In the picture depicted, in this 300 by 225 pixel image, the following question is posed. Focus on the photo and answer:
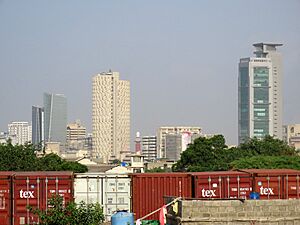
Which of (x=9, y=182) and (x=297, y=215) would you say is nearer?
(x=297, y=215)

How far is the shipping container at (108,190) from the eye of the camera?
35494 millimetres

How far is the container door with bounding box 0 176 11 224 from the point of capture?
3431 cm

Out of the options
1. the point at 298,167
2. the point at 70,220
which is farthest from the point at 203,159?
the point at 70,220

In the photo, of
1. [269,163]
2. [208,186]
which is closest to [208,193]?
[208,186]

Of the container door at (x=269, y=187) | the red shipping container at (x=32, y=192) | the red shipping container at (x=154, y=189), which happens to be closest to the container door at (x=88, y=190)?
the red shipping container at (x=32, y=192)

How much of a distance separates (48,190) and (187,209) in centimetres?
1054

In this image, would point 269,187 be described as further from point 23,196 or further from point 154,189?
point 23,196

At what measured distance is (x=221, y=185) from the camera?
117 feet

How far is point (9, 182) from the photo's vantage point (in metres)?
34.5

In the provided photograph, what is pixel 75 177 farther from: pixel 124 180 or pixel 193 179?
pixel 193 179

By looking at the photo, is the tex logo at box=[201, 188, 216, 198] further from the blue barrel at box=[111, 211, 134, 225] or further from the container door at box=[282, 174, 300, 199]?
the blue barrel at box=[111, 211, 134, 225]

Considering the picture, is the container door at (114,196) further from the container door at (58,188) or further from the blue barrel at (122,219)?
the blue barrel at (122,219)

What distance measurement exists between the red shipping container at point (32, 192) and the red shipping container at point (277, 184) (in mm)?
7671

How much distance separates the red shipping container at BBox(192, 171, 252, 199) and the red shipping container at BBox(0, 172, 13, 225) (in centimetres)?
739
